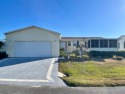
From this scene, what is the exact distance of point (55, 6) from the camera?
15.9m

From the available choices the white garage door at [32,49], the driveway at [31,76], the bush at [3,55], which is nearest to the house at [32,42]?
the white garage door at [32,49]

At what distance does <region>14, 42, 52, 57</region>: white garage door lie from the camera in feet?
75.4

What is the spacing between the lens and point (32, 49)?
23078mm

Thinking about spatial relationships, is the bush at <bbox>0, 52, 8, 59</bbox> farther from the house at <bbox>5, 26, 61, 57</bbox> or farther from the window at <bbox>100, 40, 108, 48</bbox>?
the window at <bbox>100, 40, 108, 48</bbox>

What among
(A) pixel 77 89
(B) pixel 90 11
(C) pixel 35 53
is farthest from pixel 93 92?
(C) pixel 35 53

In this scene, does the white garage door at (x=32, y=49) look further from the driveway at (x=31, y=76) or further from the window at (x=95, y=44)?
the window at (x=95, y=44)

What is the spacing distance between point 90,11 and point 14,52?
40.7ft

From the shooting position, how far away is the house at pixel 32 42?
907 inches

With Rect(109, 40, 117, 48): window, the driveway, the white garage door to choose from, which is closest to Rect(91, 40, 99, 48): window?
Rect(109, 40, 117, 48): window

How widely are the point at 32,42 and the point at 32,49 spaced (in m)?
1.04

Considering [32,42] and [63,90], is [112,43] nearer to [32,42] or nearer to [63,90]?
[32,42]

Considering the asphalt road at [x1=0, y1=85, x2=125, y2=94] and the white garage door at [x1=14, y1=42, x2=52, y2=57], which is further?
the white garage door at [x1=14, y1=42, x2=52, y2=57]

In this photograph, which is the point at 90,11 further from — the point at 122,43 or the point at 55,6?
the point at 122,43

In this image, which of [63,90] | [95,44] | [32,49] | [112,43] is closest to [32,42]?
[32,49]
